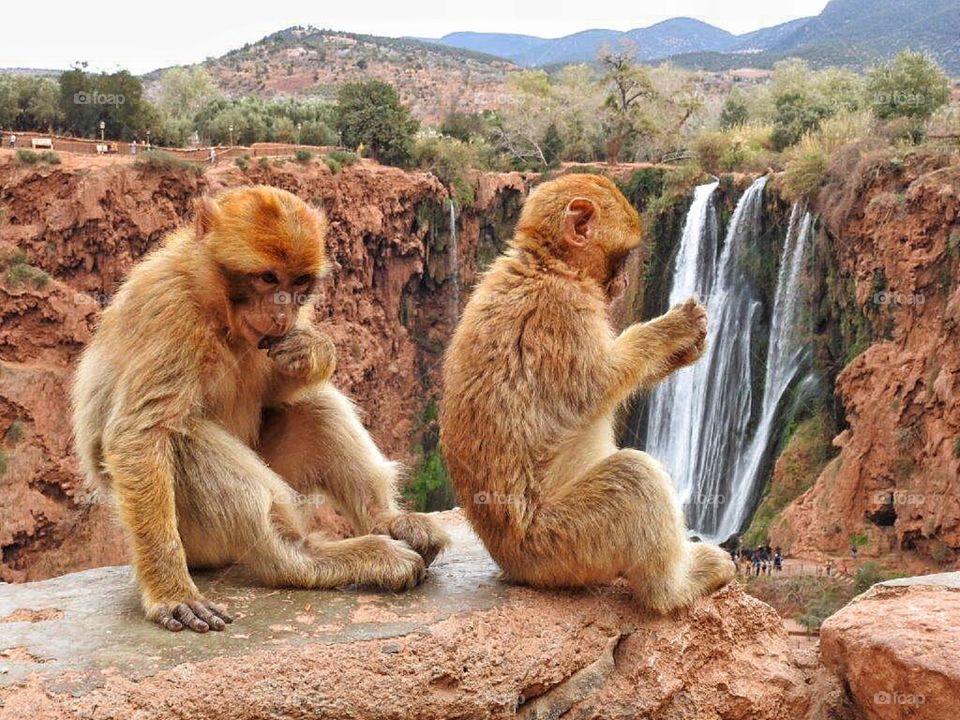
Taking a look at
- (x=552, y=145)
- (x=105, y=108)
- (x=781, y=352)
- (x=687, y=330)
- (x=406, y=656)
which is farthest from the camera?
(x=552, y=145)

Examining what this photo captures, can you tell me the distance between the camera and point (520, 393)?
15.9 feet

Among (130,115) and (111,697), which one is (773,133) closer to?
(130,115)

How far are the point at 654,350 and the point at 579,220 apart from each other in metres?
0.74

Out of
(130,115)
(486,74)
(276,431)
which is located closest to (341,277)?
(130,115)

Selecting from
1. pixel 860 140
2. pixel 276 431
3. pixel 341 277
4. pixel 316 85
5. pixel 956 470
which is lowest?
pixel 956 470

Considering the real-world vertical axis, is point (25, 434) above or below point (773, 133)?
below

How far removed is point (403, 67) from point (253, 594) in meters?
99.2

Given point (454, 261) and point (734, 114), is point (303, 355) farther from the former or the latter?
point (734, 114)

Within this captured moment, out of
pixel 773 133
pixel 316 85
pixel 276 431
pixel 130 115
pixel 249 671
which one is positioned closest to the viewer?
pixel 249 671

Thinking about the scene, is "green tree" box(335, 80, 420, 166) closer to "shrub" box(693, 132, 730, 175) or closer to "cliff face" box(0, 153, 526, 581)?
"cliff face" box(0, 153, 526, 581)

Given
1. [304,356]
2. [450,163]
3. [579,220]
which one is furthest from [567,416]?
[450,163]

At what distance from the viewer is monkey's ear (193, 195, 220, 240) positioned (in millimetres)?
4848

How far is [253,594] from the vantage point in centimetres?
502

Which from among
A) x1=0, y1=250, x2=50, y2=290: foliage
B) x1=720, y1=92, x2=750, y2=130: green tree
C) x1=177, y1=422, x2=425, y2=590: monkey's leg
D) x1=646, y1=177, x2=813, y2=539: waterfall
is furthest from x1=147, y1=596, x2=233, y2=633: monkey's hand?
x1=720, y1=92, x2=750, y2=130: green tree
